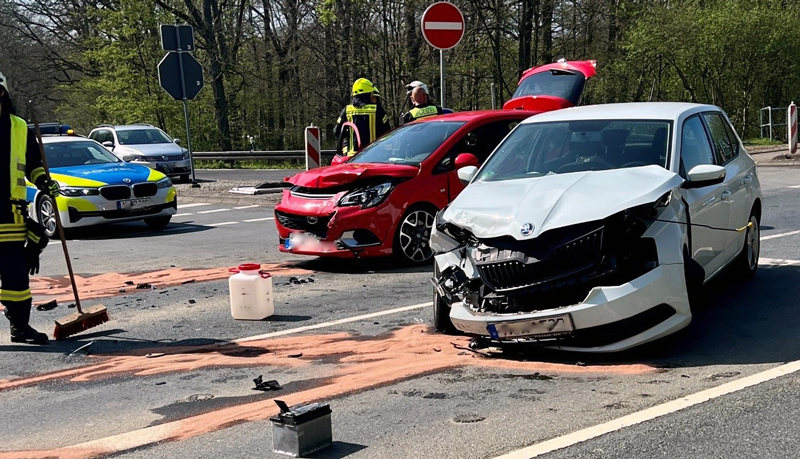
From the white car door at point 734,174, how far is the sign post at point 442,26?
622cm

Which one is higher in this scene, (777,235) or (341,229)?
(341,229)

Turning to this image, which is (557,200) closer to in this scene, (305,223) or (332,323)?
(332,323)

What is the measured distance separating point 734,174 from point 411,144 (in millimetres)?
4043

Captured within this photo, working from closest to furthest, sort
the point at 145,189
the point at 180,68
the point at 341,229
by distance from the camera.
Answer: the point at 341,229 < the point at 145,189 < the point at 180,68

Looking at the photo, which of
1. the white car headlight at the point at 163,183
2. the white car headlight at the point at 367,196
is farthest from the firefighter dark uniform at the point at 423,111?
the white car headlight at the point at 163,183

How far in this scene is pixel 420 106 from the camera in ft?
44.3

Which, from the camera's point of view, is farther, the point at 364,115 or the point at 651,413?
the point at 364,115

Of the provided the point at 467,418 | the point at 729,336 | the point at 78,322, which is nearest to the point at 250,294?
the point at 78,322

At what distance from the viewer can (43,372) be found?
21.3 feet

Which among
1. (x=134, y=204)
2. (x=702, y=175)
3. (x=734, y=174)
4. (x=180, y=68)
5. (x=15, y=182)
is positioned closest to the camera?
(x=702, y=175)

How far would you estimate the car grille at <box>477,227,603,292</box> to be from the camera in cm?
572

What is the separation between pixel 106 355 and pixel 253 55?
4354 cm

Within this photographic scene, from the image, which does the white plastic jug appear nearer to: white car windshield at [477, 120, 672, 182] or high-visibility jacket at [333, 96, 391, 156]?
white car windshield at [477, 120, 672, 182]

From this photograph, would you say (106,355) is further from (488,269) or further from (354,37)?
(354,37)
